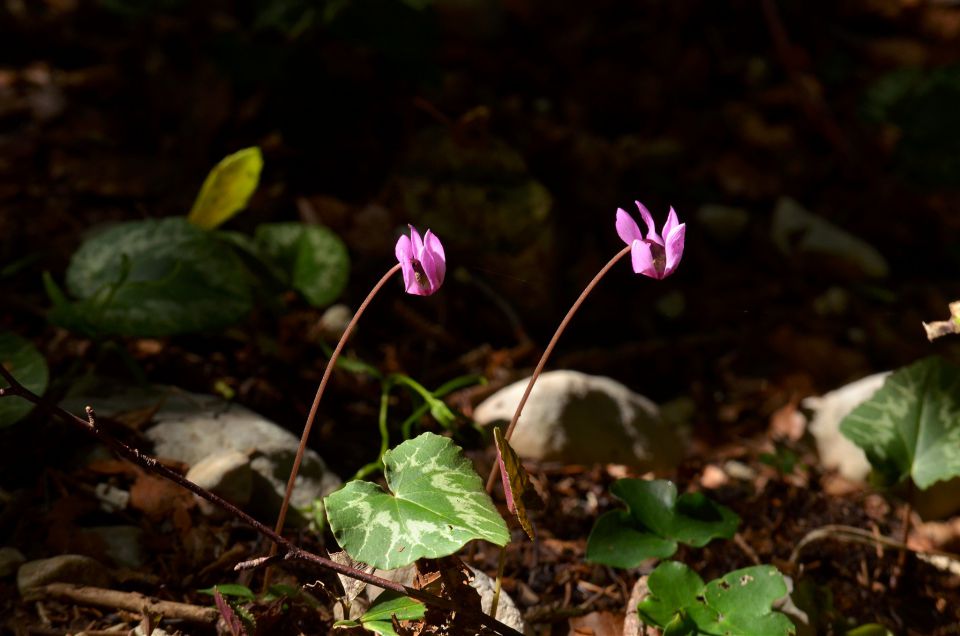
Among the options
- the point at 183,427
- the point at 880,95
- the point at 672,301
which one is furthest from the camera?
the point at 880,95

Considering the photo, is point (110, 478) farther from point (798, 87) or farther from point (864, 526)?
point (798, 87)

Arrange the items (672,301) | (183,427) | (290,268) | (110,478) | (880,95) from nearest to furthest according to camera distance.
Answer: (110,478), (183,427), (290,268), (672,301), (880,95)

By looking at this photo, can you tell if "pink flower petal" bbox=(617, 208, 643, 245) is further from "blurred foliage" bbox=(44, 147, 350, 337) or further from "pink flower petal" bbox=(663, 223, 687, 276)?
"blurred foliage" bbox=(44, 147, 350, 337)

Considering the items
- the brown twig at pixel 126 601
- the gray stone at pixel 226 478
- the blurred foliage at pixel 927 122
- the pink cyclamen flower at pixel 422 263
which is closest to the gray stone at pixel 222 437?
the gray stone at pixel 226 478

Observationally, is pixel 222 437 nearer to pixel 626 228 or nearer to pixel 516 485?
pixel 516 485

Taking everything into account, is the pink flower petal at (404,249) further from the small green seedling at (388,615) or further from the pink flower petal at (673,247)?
the small green seedling at (388,615)

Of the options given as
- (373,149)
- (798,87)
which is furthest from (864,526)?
(798,87)

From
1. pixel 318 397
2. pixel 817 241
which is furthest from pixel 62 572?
pixel 817 241
